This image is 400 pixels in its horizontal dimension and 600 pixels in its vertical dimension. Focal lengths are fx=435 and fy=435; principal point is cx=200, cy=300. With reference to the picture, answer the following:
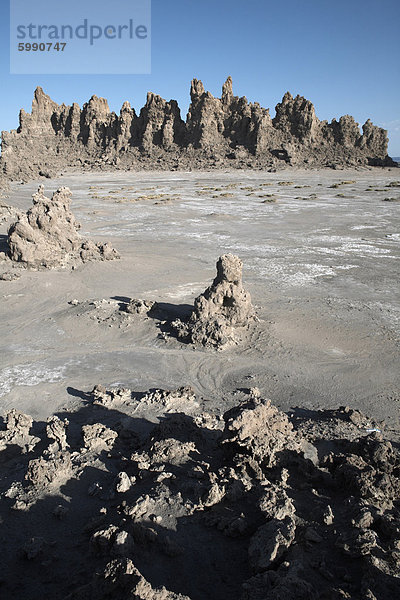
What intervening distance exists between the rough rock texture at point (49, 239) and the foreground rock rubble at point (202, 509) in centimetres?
774

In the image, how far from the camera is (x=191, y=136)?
62188mm

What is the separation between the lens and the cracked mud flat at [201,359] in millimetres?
3393

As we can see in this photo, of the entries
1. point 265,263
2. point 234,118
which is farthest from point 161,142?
point 265,263

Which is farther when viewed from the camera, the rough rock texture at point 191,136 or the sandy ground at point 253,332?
the rough rock texture at point 191,136

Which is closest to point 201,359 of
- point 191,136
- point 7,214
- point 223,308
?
point 223,308

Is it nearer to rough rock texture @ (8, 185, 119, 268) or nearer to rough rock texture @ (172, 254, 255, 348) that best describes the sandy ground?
rough rock texture @ (172, 254, 255, 348)

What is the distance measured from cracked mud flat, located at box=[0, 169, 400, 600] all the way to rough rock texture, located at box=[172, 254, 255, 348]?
37 centimetres

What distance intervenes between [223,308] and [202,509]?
535 cm

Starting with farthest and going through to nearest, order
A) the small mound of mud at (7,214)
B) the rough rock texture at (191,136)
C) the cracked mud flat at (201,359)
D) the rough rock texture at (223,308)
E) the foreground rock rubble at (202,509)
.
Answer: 1. the rough rock texture at (191,136)
2. the small mound of mud at (7,214)
3. the rough rock texture at (223,308)
4. the cracked mud flat at (201,359)
5. the foreground rock rubble at (202,509)

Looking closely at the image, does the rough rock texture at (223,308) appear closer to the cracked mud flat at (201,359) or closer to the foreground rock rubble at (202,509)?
the cracked mud flat at (201,359)

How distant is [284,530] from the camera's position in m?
3.39

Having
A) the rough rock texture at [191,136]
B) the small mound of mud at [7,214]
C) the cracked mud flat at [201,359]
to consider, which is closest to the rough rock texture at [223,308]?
the cracked mud flat at [201,359]

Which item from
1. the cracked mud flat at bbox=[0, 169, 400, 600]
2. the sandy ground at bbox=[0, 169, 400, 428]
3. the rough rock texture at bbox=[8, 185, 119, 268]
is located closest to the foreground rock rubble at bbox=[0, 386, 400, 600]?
the cracked mud flat at bbox=[0, 169, 400, 600]

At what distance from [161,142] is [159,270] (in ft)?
182
